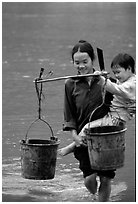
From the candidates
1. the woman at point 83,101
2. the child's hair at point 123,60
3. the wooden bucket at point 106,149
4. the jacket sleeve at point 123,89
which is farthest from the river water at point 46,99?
the child's hair at point 123,60

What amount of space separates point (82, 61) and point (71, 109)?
434 millimetres

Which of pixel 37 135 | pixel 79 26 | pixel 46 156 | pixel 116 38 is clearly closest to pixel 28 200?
pixel 46 156

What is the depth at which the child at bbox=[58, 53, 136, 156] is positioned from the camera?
17.9 feet

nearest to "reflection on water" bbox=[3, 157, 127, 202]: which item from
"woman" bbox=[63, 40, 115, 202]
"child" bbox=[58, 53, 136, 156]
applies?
"woman" bbox=[63, 40, 115, 202]

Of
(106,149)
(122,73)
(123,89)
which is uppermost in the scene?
(122,73)

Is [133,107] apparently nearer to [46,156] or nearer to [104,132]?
[104,132]

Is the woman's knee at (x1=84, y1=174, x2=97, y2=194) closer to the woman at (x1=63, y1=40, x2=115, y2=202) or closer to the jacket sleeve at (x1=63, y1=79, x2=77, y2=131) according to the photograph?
the woman at (x1=63, y1=40, x2=115, y2=202)

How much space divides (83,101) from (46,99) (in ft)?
19.5

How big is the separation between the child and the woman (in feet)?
0.20

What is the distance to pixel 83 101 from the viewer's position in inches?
217

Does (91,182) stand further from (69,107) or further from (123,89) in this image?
(123,89)

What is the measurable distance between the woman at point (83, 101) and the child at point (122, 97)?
60mm

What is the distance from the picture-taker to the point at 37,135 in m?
8.84

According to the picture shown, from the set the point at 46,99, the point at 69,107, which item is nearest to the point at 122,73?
the point at 69,107
